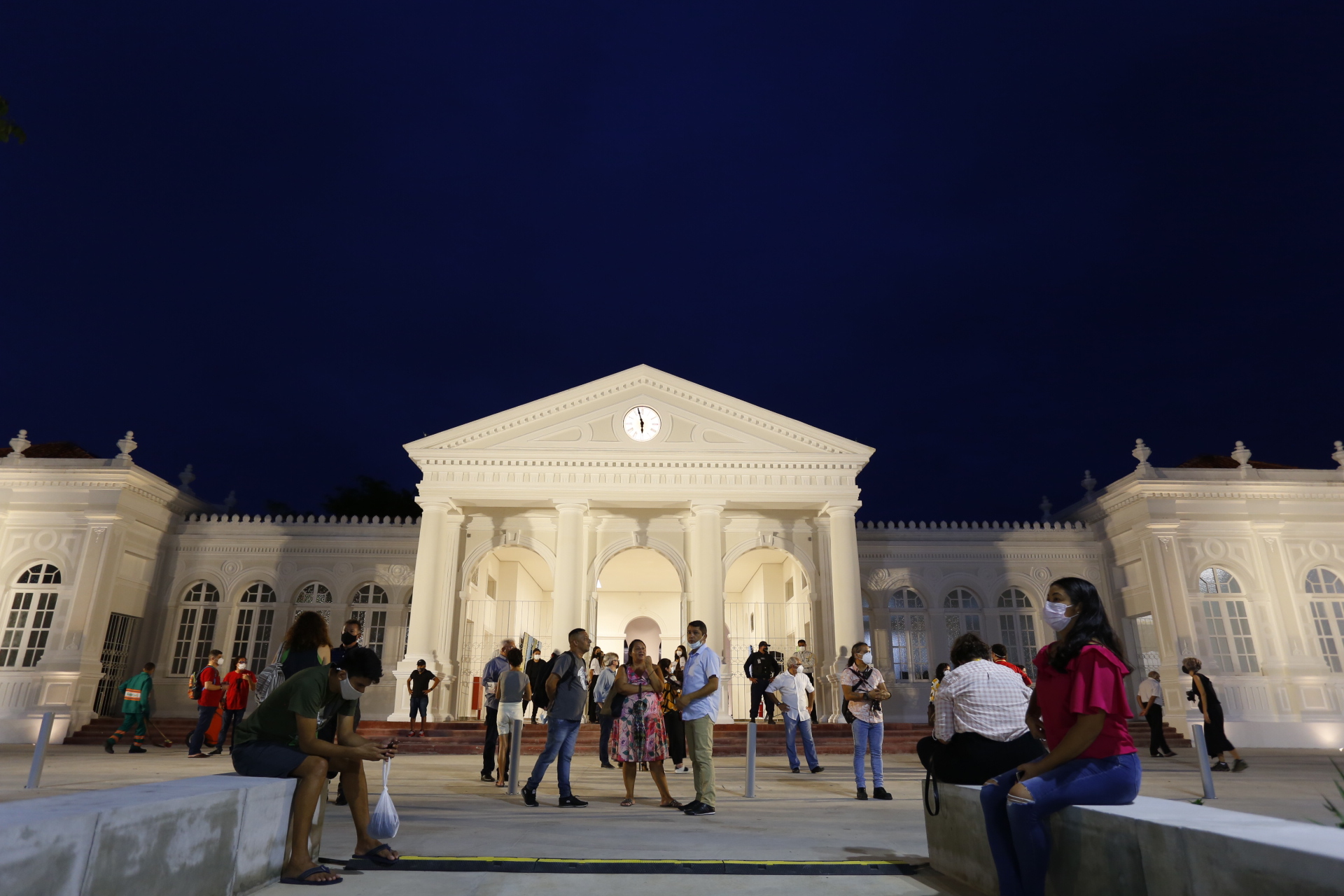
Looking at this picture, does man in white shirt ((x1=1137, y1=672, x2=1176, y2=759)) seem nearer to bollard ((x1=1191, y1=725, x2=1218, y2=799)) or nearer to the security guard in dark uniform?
the security guard in dark uniform

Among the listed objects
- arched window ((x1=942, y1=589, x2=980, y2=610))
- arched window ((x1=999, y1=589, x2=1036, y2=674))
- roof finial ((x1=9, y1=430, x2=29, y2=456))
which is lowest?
arched window ((x1=999, y1=589, x2=1036, y2=674))

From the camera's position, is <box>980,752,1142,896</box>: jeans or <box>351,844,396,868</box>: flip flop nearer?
<box>980,752,1142,896</box>: jeans

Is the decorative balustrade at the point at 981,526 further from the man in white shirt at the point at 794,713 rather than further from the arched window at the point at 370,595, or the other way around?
the arched window at the point at 370,595

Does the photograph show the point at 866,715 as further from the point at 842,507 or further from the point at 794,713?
the point at 842,507

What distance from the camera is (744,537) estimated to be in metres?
20.0

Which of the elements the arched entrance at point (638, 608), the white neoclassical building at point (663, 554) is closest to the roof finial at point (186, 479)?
the white neoclassical building at point (663, 554)

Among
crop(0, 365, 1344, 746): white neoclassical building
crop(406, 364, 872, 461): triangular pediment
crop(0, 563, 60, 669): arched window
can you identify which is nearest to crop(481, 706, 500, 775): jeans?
crop(0, 365, 1344, 746): white neoclassical building

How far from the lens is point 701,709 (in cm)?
719

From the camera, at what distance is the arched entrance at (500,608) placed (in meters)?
19.0

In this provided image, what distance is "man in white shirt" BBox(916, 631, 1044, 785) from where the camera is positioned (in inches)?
171

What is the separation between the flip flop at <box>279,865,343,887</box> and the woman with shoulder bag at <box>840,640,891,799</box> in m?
5.44

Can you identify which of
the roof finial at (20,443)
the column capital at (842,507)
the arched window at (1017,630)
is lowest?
the arched window at (1017,630)

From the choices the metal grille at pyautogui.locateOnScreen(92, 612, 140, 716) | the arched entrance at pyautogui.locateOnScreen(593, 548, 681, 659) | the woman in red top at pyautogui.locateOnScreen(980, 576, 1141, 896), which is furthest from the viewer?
the arched entrance at pyautogui.locateOnScreen(593, 548, 681, 659)

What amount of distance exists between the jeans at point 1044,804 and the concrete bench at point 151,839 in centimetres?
350
